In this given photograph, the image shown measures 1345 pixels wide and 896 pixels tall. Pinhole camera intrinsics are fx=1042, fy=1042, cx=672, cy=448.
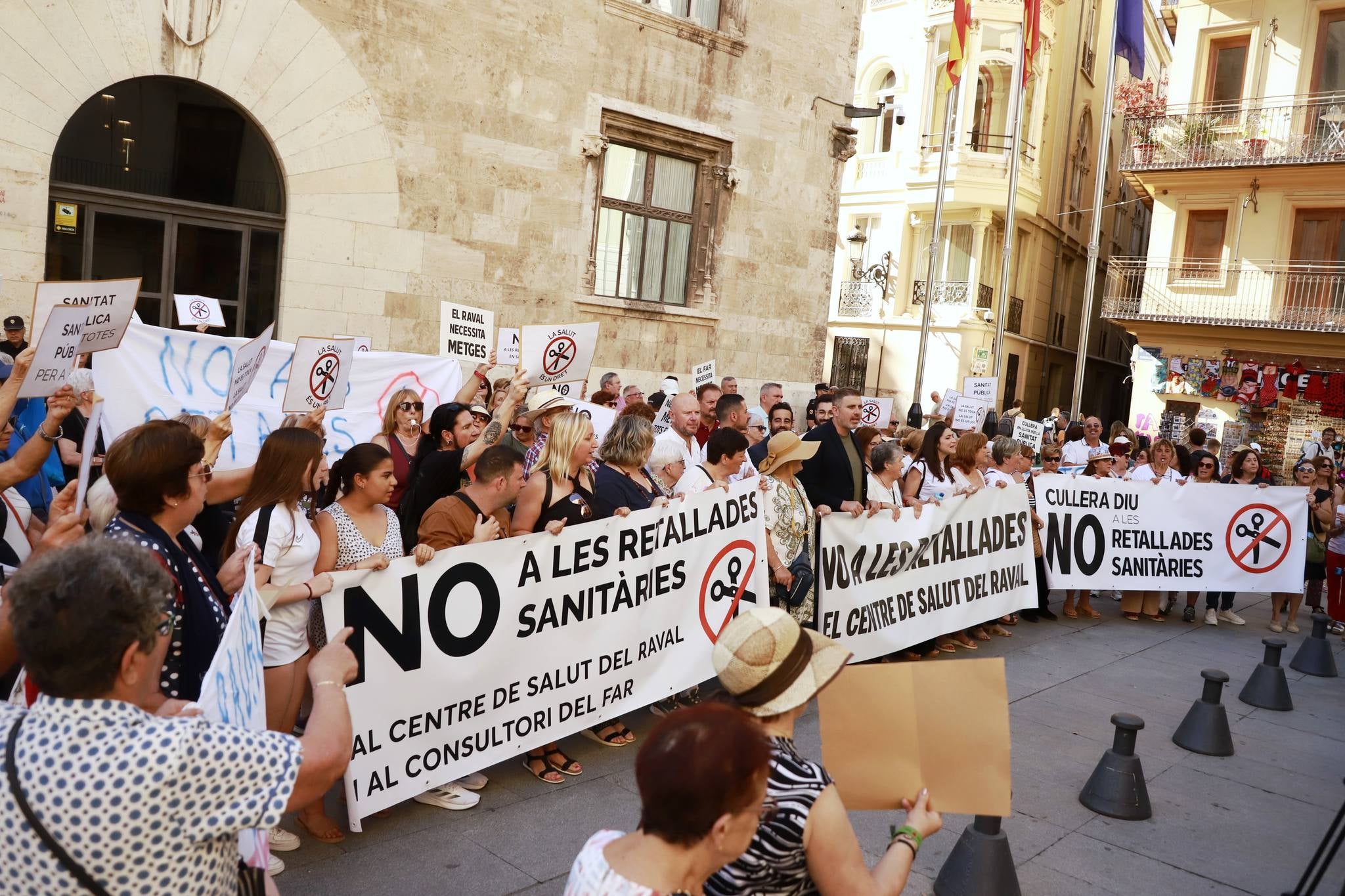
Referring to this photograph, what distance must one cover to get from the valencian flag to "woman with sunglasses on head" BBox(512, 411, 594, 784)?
849 inches

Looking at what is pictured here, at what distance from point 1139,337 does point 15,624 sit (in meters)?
28.1

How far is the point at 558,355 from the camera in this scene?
8734 millimetres

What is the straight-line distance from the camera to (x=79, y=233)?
1062 centimetres

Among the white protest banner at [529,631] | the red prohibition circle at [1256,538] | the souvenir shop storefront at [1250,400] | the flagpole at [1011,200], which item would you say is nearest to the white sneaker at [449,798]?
the white protest banner at [529,631]

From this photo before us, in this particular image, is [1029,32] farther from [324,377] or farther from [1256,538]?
Answer: [324,377]

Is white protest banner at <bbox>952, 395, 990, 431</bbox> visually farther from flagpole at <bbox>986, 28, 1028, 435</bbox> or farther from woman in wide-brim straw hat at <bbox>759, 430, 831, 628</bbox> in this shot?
flagpole at <bbox>986, 28, 1028, 435</bbox>

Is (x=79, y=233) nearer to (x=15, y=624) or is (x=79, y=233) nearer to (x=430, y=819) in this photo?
(x=430, y=819)

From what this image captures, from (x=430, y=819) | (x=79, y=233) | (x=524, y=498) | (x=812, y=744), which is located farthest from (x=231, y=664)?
(x=79, y=233)

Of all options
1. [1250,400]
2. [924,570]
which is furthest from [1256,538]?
[1250,400]

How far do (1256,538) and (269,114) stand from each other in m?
11.2

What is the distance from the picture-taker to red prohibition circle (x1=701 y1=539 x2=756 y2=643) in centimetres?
619

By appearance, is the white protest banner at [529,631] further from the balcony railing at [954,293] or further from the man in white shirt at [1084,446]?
the balcony railing at [954,293]

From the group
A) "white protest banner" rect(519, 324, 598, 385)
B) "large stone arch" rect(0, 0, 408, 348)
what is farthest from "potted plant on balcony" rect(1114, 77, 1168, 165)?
"white protest banner" rect(519, 324, 598, 385)

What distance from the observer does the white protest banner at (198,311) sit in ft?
32.5
